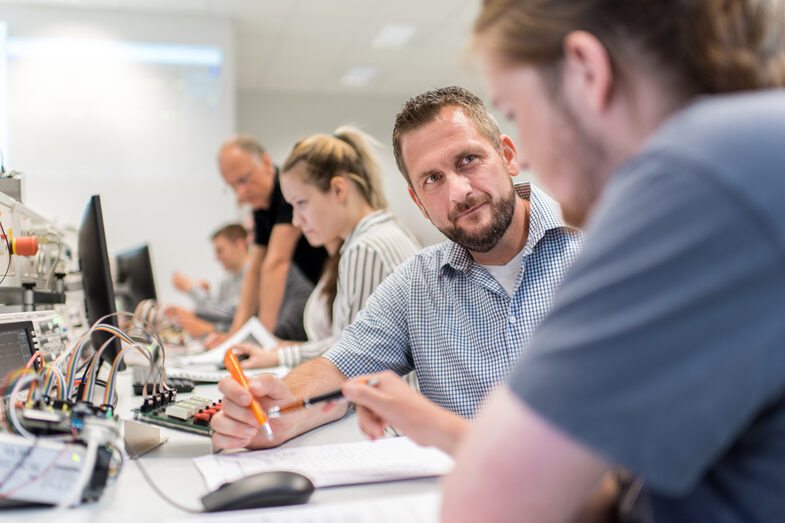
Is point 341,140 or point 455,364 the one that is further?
point 341,140

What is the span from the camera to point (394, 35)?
5238 millimetres

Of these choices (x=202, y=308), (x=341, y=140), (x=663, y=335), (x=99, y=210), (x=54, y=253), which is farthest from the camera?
(x=202, y=308)

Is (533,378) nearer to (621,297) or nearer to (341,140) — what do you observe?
(621,297)

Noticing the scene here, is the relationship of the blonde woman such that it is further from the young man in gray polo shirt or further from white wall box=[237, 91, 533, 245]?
white wall box=[237, 91, 533, 245]

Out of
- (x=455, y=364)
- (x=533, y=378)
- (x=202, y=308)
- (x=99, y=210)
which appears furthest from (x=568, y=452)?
(x=202, y=308)

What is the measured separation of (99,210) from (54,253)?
0.62 meters

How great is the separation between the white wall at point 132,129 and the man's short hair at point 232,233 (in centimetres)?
32

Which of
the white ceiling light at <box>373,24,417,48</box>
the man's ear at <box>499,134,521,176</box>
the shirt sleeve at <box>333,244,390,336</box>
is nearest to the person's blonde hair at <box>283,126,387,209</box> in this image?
the shirt sleeve at <box>333,244,390,336</box>

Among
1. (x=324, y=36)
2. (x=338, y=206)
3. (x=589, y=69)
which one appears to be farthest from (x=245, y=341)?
(x=324, y=36)

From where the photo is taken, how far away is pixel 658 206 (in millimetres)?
388

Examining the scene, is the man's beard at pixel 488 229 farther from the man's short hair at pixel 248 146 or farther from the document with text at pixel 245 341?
the man's short hair at pixel 248 146

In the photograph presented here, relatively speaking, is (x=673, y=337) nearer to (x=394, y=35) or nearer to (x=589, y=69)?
(x=589, y=69)

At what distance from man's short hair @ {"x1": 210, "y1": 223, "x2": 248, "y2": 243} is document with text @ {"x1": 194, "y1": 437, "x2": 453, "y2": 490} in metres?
3.61

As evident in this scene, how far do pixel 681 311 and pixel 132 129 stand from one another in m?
4.80
